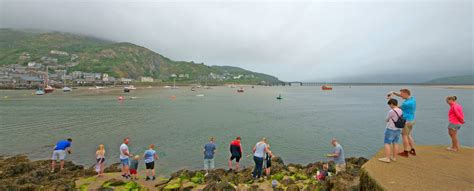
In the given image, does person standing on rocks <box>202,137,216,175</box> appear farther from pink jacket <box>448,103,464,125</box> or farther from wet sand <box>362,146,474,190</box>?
pink jacket <box>448,103,464,125</box>

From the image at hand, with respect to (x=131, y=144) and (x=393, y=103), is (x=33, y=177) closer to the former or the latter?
(x=131, y=144)

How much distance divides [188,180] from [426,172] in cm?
913

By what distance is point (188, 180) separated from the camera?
35.4ft

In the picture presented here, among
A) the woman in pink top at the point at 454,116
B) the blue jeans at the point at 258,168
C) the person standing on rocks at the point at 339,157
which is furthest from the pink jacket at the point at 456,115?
the blue jeans at the point at 258,168

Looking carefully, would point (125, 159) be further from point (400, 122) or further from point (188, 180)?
point (400, 122)

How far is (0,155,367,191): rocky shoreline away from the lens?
8.67m

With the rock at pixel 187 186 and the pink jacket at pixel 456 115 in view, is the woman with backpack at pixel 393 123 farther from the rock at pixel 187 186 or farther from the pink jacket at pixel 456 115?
the rock at pixel 187 186

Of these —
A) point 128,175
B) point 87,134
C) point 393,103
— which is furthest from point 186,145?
point 393,103

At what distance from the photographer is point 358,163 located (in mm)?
13805

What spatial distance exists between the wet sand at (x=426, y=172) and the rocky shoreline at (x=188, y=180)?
4.82 feet

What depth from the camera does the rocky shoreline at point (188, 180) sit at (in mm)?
8672

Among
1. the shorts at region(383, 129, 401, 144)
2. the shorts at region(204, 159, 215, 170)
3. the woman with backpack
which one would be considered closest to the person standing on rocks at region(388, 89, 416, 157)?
the woman with backpack

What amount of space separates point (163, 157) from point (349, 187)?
1338cm

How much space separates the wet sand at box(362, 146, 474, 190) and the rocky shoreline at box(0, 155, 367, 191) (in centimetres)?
147
